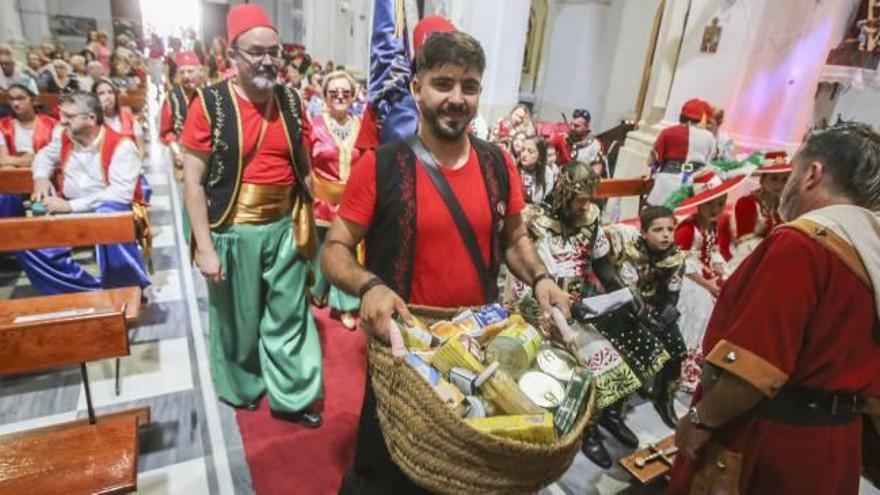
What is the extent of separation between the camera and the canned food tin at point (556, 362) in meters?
1.37

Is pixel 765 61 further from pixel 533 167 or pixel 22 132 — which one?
pixel 22 132

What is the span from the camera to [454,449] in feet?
3.55

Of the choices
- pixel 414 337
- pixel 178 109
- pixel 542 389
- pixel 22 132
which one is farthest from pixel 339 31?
pixel 542 389

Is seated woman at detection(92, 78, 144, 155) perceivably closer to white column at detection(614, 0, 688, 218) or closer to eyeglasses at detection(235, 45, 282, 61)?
eyeglasses at detection(235, 45, 282, 61)

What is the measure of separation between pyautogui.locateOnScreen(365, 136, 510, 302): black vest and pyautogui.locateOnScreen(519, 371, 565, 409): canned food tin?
0.45 metres

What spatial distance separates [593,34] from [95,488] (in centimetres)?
1323

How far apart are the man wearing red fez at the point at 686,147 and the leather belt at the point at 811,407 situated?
384 centimetres

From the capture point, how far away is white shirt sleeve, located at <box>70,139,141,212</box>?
333 cm

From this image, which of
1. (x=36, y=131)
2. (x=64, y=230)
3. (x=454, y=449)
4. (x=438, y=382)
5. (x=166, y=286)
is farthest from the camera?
(x=36, y=131)

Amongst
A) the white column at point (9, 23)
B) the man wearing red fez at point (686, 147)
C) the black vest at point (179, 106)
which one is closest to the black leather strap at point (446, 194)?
the black vest at point (179, 106)

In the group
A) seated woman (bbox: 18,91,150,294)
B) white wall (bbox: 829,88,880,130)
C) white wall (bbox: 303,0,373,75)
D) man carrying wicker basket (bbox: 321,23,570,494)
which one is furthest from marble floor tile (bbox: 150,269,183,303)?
white wall (bbox: 303,0,373,75)

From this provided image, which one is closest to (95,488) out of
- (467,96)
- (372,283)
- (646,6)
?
(372,283)

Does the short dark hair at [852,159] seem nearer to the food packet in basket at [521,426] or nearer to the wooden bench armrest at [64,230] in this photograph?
the food packet in basket at [521,426]

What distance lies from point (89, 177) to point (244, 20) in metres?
1.84
